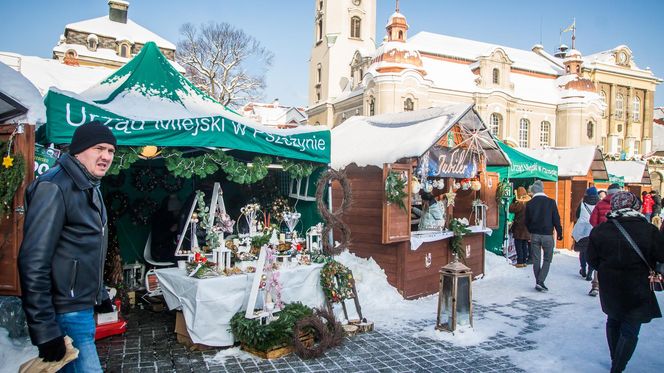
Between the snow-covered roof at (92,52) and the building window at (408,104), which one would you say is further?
the snow-covered roof at (92,52)

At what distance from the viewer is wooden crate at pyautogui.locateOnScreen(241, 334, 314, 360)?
16.5 feet

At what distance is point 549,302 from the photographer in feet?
26.2

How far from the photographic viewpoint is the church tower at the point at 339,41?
42406 mm

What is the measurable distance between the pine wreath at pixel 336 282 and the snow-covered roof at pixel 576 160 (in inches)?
459

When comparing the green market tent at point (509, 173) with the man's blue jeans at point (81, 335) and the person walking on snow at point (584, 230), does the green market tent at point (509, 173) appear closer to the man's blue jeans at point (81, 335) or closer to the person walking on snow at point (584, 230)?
the person walking on snow at point (584, 230)

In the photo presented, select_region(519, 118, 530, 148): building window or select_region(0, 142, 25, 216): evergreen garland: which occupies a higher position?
select_region(519, 118, 530, 148): building window

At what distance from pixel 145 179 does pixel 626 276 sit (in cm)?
719

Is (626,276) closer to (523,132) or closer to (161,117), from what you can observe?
(161,117)

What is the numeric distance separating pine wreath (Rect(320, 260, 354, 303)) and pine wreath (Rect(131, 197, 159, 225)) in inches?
147

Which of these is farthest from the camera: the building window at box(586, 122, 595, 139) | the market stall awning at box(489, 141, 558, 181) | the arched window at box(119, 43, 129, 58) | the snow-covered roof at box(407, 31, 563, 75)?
the building window at box(586, 122, 595, 139)

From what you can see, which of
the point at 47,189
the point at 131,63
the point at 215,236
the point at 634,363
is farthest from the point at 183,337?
the point at 634,363

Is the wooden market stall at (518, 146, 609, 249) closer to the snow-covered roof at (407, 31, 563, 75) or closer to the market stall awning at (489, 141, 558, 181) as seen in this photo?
the market stall awning at (489, 141, 558, 181)

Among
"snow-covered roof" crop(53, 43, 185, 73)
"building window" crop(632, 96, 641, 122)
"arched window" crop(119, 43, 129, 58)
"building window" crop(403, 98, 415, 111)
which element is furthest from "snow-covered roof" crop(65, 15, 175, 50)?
"building window" crop(632, 96, 641, 122)

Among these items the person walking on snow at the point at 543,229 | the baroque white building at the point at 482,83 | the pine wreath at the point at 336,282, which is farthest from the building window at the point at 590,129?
the pine wreath at the point at 336,282
